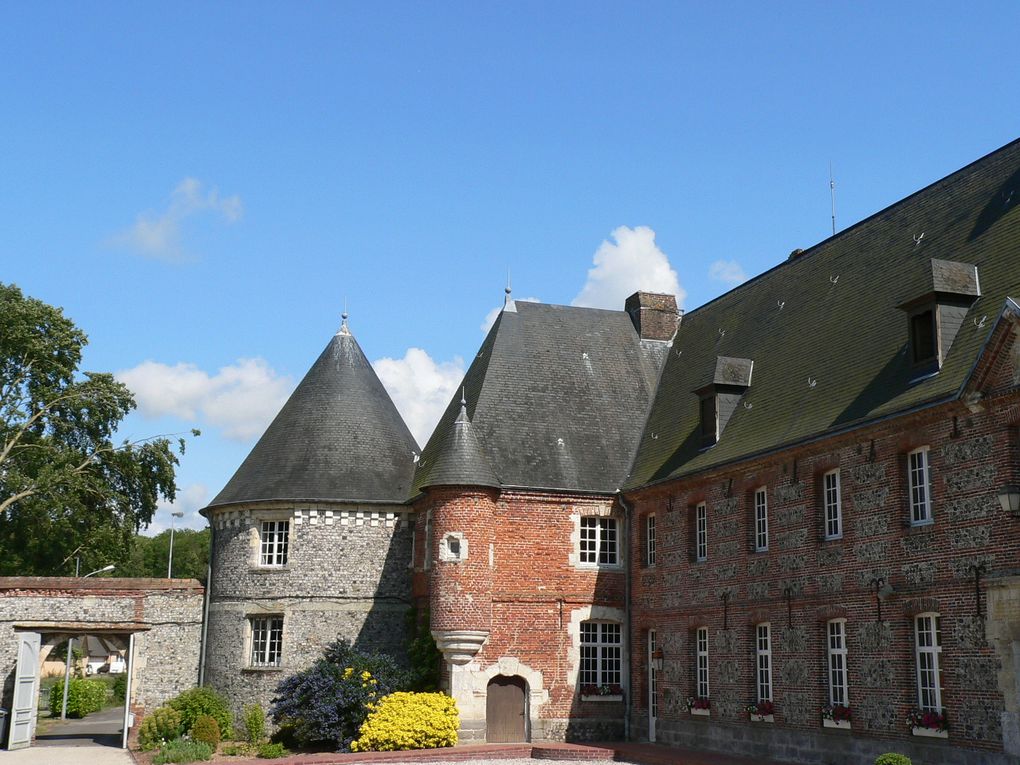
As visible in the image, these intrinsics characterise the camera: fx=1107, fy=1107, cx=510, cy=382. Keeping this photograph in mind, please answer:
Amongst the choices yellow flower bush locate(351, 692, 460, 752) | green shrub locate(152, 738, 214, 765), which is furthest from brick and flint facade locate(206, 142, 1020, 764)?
green shrub locate(152, 738, 214, 765)

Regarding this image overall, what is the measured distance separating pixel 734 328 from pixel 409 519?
9.17 meters

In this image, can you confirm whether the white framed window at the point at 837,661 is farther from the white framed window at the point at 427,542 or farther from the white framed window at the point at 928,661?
the white framed window at the point at 427,542

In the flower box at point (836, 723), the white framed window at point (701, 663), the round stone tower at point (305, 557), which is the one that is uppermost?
the round stone tower at point (305, 557)

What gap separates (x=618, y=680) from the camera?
2534 centimetres

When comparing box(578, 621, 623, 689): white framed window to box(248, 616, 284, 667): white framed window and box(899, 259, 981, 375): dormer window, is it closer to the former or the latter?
box(248, 616, 284, 667): white framed window

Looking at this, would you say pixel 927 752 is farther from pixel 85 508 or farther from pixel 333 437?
pixel 85 508

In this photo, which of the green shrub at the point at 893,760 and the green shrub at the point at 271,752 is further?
the green shrub at the point at 271,752

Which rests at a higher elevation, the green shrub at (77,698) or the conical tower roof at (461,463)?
the conical tower roof at (461,463)

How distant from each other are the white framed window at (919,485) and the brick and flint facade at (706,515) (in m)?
0.05

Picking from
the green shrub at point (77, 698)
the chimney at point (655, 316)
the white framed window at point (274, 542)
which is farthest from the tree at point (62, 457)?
the chimney at point (655, 316)

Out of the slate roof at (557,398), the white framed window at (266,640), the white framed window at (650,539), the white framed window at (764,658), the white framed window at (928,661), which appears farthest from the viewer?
the white framed window at (266,640)

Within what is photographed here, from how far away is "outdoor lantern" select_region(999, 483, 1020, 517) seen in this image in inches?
583

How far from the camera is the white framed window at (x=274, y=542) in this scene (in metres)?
26.9

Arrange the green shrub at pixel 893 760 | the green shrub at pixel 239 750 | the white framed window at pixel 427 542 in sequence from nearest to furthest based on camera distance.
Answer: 1. the green shrub at pixel 893 760
2. the green shrub at pixel 239 750
3. the white framed window at pixel 427 542
